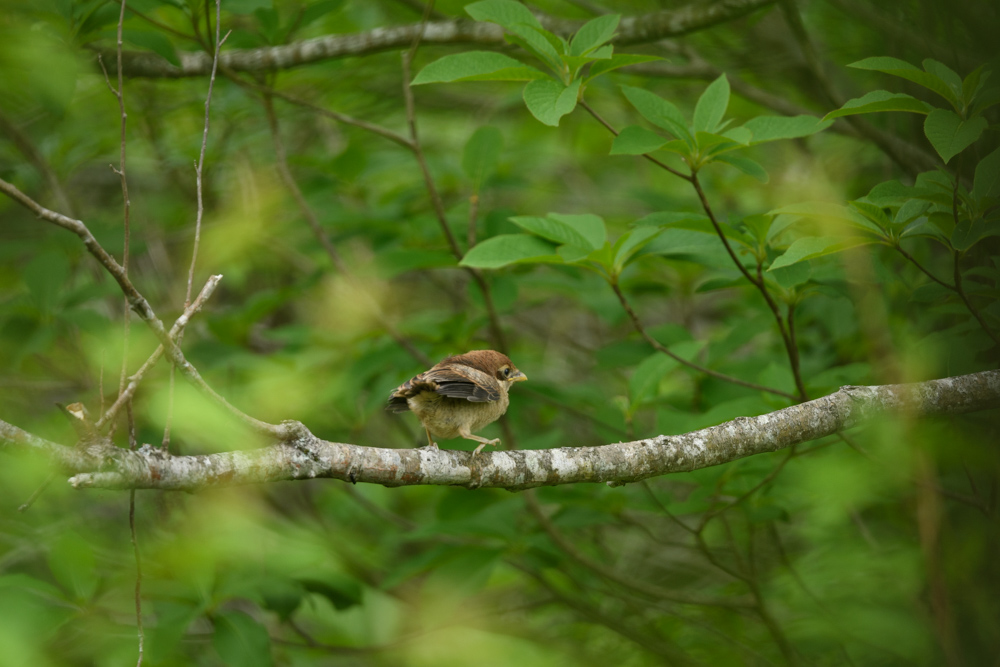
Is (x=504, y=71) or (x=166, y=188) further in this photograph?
(x=166, y=188)

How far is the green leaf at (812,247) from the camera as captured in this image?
2275mm

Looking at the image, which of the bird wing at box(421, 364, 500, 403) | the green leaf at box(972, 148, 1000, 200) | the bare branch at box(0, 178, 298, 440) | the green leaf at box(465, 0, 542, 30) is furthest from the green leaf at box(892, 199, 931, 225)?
the bare branch at box(0, 178, 298, 440)

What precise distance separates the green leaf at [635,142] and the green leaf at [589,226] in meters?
0.49

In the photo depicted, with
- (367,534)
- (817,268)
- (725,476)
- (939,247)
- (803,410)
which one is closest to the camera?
(803,410)

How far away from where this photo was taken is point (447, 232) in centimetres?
354

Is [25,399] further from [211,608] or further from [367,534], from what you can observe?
[211,608]

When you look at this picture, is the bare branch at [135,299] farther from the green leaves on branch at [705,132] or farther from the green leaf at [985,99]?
the green leaf at [985,99]

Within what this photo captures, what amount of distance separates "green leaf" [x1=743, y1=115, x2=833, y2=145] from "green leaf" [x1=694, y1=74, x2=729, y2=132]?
0.40 ft

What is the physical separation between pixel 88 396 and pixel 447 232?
212 centimetres

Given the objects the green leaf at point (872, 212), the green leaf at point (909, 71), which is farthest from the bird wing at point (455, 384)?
the green leaf at point (909, 71)

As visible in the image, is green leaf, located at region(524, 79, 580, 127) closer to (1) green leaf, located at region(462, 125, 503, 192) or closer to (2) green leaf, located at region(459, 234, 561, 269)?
(2) green leaf, located at region(459, 234, 561, 269)

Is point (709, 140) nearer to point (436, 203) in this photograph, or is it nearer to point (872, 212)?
point (872, 212)

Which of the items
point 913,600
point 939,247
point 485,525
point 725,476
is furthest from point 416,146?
point 913,600

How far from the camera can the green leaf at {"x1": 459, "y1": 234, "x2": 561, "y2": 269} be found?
9.04ft
